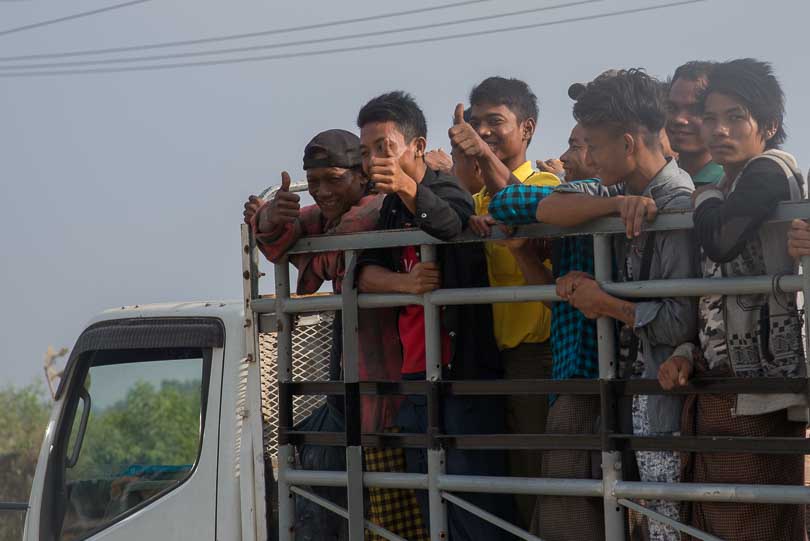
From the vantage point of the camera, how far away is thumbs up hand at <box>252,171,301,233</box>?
4.16 m

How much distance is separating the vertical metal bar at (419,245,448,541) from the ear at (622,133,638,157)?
706 mm

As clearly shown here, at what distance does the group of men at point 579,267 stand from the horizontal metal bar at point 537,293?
0.04 m

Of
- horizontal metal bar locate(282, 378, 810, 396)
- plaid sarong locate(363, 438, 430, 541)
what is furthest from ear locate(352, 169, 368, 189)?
plaid sarong locate(363, 438, 430, 541)

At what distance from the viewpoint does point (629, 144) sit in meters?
3.83

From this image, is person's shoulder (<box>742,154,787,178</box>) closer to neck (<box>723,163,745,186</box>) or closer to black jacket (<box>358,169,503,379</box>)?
neck (<box>723,163,745,186</box>)

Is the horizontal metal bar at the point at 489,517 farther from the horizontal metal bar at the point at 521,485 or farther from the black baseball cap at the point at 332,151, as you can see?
the black baseball cap at the point at 332,151

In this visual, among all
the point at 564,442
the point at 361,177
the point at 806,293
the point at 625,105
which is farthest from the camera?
the point at 361,177

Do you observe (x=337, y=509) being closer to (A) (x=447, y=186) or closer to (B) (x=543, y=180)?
(A) (x=447, y=186)

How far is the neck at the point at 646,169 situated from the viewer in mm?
3820

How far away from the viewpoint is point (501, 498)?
386cm

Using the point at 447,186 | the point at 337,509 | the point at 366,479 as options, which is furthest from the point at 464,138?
the point at 337,509

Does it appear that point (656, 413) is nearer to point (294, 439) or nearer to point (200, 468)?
point (294, 439)

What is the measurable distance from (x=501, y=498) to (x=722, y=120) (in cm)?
124

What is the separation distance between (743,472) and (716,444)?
100mm
